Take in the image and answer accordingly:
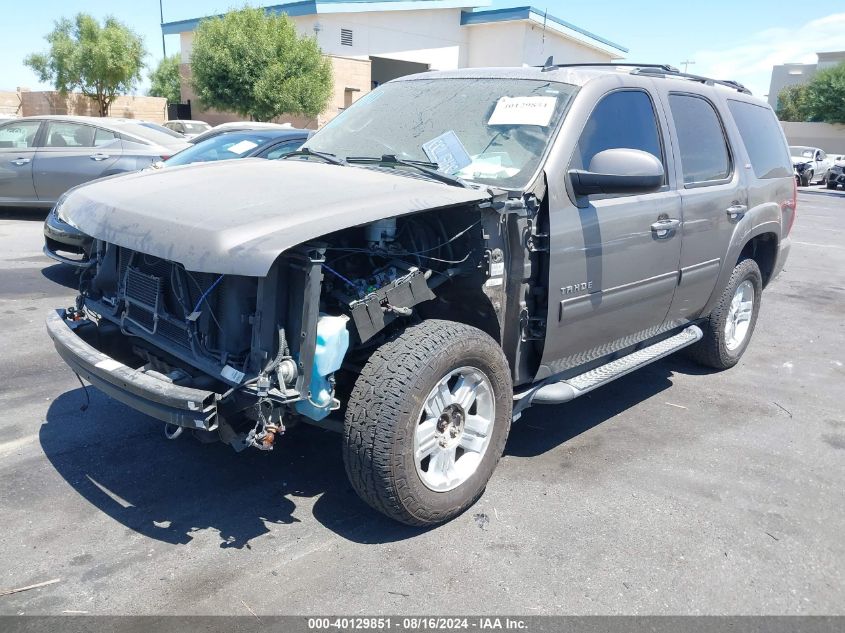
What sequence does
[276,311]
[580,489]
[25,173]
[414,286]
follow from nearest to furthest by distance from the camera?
1. [276,311]
2. [414,286]
3. [580,489]
4. [25,173]

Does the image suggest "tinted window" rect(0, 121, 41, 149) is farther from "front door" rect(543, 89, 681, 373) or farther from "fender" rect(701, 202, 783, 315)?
"fender" rect(701, 202, 783, 315)

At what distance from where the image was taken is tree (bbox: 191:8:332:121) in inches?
1104

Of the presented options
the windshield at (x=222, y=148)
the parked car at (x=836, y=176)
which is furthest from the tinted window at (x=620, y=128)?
A: the parked car at (x=836, y=176)

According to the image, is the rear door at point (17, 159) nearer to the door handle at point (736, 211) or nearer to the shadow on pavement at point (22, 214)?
the shadow on pavement at point (22, 214)

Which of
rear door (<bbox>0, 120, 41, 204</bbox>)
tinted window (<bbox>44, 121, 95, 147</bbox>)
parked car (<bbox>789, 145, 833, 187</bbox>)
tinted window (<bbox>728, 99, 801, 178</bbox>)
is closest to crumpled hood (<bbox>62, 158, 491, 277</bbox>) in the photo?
tinted window (<bbox>728, 99, 801, 178</bbox>)

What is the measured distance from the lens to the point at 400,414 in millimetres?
2994

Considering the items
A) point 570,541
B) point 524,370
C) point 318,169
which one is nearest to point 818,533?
point 570,541

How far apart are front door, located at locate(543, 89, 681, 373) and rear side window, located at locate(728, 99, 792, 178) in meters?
1.37

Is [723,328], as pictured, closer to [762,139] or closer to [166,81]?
[762,139]

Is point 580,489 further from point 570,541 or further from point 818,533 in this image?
point 818,533

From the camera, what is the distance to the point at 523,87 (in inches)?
160

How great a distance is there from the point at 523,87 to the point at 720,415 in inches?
102

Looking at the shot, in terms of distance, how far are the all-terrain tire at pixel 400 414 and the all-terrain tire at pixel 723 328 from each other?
281 centimetres

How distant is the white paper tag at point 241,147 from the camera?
7.37 metres
